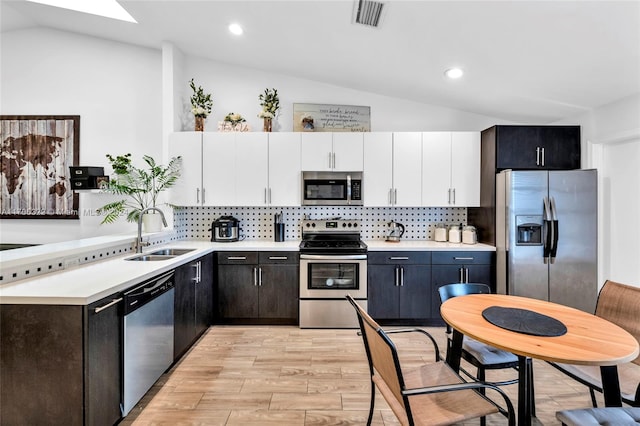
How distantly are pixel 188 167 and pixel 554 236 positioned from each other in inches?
160

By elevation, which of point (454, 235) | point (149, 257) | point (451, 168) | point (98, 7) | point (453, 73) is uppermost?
point (98, 7)

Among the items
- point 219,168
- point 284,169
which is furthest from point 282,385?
point 219,168

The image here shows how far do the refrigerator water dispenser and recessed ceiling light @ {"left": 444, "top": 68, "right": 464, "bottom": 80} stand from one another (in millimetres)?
1577

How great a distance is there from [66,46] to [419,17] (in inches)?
175

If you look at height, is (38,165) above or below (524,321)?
above

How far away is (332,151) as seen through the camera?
3.72 m

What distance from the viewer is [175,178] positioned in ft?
11.7

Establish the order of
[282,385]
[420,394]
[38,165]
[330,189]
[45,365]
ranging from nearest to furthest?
[420,394] < [45,365] < [282,385] < [330,189] < [38,165]

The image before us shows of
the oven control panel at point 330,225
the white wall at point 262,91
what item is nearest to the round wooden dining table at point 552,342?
the oven control panel at point 330,225

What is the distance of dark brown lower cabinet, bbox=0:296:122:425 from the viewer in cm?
159

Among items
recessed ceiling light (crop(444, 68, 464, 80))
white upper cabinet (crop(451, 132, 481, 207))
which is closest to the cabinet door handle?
recessed ceiling light (crop(444, 68, 464, 80))

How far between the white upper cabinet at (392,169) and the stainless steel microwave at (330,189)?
0.36ft

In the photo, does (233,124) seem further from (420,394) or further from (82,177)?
(420,394)

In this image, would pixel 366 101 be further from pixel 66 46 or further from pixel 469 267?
pixel 66 46
